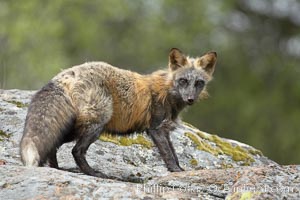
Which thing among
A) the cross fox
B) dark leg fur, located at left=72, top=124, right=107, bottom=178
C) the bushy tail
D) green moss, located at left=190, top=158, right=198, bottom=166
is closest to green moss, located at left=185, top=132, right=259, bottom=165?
green moss, located at left=190, top=158, right=198, bottom=166

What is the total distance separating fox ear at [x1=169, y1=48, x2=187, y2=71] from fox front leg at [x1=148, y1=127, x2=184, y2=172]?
1716 millimetres

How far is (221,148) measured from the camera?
44.4 ft

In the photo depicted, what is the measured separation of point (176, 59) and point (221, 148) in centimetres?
192

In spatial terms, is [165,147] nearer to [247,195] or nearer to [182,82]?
[182,82]

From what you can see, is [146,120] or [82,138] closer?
[82,138]

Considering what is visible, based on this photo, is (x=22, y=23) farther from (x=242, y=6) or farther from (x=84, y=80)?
(x=84, y=80)

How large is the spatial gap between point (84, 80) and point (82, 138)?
91 centimetres

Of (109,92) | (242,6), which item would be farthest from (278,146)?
(109,92)

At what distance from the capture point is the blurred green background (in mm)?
31359

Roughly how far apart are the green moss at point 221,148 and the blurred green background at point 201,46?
1613 centimetres

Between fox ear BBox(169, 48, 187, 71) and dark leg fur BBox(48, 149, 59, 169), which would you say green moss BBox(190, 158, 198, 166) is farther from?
dark leg fur BBox(48, 149, 59, 169)

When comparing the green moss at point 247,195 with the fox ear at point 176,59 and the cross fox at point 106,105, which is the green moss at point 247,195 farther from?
the fox ear at point 176,59

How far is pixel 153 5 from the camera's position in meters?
38.4

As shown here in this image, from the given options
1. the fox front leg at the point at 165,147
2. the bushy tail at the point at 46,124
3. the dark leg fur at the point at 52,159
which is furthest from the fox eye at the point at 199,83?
Answer: the dark leg fur at the point at 52,159
